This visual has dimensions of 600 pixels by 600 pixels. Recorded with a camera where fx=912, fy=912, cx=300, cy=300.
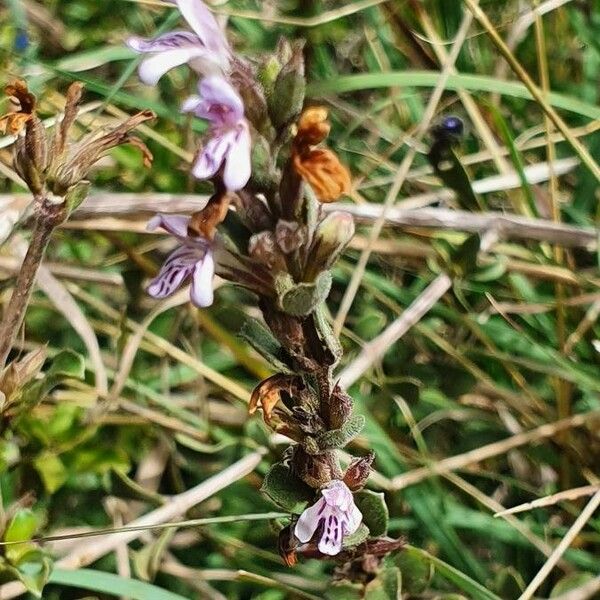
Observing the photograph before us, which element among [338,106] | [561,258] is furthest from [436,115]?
[561,258]

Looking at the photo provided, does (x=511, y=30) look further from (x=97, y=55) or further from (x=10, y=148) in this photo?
(x=10, y=148)

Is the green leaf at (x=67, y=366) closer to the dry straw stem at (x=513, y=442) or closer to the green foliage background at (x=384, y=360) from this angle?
the green foliage background at (x=384, y=360)

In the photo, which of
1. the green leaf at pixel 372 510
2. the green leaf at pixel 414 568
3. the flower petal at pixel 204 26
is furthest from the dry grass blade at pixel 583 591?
the flower petal at pixel 204 26

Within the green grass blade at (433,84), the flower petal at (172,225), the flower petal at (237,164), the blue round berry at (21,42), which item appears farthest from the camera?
the blue round berry at (21,42)

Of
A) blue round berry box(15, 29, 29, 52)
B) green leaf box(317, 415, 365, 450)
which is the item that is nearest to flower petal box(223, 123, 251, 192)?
green leaf box(317, 415, 365, 450)

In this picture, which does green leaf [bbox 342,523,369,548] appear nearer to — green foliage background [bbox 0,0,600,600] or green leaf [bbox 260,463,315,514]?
green leaf [bbox 260,463,315,514]
